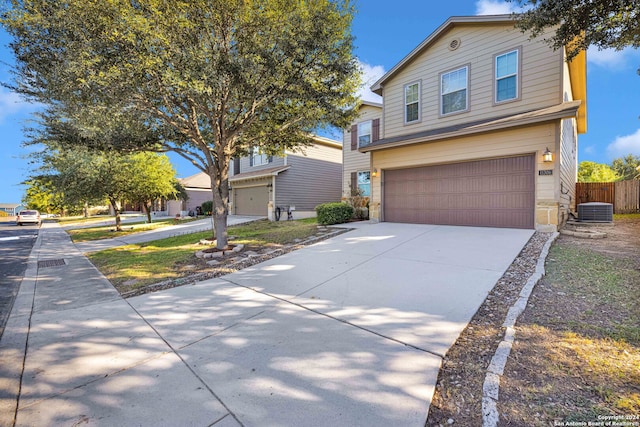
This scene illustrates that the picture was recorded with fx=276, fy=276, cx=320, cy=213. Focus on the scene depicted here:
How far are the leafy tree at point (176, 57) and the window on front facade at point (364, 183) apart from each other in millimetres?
7341

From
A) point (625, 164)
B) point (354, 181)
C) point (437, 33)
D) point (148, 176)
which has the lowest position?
point (354, 181)

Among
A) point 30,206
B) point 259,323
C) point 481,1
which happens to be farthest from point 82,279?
point 30,206

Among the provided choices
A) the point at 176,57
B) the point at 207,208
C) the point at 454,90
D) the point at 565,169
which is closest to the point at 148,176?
the point at 207,208

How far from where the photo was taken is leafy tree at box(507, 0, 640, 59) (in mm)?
5113

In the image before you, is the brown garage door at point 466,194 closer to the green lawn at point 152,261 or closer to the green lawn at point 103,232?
→ the green lawn at point 152,261

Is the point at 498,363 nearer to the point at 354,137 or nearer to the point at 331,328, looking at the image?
the point at 331,328

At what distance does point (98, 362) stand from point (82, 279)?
4.28 metres

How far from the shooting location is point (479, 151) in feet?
27.8

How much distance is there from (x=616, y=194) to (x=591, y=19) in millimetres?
10853

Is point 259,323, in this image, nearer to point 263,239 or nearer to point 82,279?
point 82,279

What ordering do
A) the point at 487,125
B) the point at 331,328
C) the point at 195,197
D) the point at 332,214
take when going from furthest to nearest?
the point at 195,197
the point at 332,214
the point at 487,125
the point at 331,328

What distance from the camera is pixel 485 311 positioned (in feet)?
11.0

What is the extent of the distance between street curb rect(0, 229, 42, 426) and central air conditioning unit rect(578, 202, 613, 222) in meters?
14.2

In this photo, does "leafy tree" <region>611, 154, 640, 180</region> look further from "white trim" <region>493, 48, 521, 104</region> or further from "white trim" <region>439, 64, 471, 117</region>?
"white trim" <region>439, 64, 471, 117</region>
